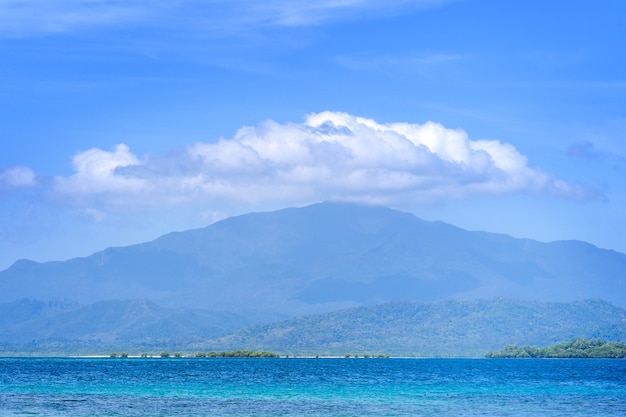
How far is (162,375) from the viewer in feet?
461

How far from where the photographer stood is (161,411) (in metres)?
78.6

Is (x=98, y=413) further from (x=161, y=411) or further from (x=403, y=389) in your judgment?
(x=403, y=389)

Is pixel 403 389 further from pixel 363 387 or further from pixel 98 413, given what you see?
pixel 98 413

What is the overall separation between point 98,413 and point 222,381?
48.4 metres

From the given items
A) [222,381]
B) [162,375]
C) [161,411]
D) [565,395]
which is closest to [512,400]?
[565,395]

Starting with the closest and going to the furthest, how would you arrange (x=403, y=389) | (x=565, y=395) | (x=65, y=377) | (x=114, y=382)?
(x=565, y=395) < (x=403, y=389) < (x=114, y=382) < (x=65, y=377)

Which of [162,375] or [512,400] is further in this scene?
[162,375]

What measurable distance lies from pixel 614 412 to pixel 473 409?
1135 centimetres

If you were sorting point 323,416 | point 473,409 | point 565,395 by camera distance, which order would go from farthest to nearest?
point 565,395 → point 473,409 → point 323,416

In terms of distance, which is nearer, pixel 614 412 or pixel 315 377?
pixel 614 412

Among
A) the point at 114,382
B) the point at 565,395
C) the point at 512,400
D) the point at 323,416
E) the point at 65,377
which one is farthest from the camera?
the point at 65,377

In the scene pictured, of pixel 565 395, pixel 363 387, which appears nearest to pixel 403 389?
pixel 363 387

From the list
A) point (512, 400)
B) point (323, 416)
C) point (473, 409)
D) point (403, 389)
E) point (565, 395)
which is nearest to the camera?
point (323, 416)

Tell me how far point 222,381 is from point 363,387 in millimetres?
20715
